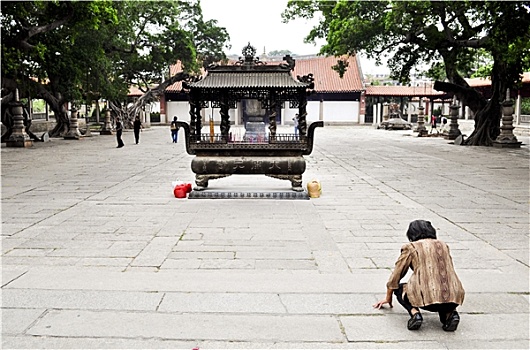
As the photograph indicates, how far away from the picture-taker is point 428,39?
20688 millimetres

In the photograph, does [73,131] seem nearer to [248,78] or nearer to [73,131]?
[73,131]

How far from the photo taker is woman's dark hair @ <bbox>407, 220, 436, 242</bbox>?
370 cm

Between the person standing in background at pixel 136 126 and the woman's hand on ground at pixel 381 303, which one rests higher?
the person standing in background at pixel 136 126

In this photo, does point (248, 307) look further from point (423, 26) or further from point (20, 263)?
point (423, 26)

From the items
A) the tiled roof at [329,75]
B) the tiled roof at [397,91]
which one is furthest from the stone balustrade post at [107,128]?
the tiled roof at [397,91]

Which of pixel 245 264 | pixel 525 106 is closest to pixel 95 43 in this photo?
pixel 245 264

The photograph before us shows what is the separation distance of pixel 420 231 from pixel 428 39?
19.0 meters

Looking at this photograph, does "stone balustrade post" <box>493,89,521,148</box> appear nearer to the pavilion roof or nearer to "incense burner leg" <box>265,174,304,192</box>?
the pavilion roof

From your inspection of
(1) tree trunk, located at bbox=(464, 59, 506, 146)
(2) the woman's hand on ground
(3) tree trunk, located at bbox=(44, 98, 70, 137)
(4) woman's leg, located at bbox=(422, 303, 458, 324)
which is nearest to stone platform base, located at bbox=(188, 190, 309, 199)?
(2) the woman's hand on ground

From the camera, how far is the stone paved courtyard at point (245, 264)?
3.61m

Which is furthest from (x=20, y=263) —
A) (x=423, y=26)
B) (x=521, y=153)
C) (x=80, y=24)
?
(x=423, y=26)

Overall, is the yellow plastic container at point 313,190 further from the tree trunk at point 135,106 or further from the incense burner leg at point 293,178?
the tree trunk at point 135,106

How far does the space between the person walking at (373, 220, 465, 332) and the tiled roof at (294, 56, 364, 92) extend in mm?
39815

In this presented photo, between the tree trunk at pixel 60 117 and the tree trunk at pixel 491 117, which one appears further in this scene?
the tree trunk at pixel 60 117
